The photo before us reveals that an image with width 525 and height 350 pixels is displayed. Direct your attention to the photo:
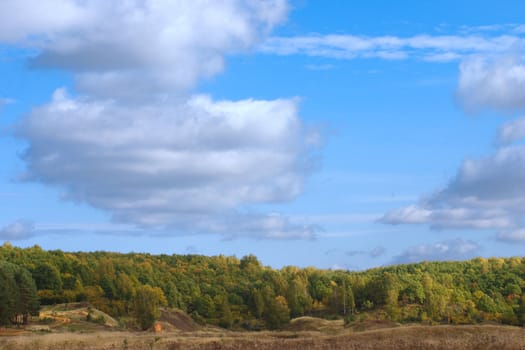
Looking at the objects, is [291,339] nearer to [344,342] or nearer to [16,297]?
[344,342]

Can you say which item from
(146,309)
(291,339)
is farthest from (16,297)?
(291,339)

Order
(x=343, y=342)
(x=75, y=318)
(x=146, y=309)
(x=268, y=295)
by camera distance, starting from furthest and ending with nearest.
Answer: (x=268, y=295) → (x=146, y=309) → (x=75, y=318) → (x=343, y=342)

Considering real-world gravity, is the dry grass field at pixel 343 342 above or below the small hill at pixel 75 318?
below

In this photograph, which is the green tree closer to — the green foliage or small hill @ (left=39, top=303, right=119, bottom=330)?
small hill @ (left=39, top=303, right=119, bottom=330)

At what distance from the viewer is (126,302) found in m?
150

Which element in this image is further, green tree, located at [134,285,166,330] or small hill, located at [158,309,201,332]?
small hill, located at [158,309,201,332]

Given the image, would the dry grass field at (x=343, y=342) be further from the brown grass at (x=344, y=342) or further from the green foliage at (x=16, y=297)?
the green foliage at (x=16, y=297)

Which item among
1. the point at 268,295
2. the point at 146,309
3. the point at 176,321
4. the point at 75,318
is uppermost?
the point at 268,295

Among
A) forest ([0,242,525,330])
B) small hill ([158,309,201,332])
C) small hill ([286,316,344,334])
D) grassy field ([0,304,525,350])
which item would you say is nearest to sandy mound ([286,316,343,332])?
small hill ([286,316,344,334])

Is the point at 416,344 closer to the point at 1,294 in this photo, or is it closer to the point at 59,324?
the point at 59,324

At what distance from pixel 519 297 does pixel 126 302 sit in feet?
359

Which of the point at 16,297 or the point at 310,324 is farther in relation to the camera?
the point at 310,324

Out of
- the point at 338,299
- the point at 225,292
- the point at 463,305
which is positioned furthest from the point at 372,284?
the point at 225,292

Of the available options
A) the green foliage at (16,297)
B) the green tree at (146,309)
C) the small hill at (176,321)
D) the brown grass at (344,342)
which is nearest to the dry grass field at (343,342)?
the brown grass at (344,342)
